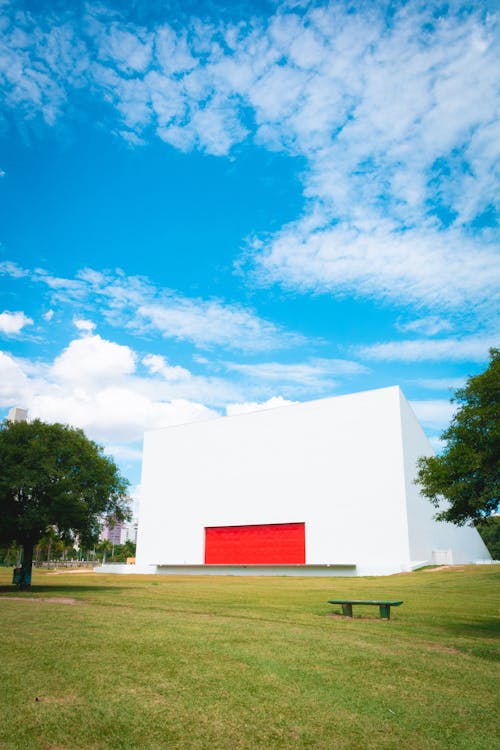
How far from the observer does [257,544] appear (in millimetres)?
48125

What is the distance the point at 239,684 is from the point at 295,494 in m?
40.8

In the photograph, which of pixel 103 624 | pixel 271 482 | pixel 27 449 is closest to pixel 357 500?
pixel 271 482

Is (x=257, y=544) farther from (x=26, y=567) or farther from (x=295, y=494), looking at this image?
(x=26, y=567)

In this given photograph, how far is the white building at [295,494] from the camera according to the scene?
42.5m

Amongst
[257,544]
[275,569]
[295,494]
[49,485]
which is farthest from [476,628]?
[257,544]

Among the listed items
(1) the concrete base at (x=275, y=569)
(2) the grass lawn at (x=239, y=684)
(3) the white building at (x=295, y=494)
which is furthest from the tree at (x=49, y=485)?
(3) the white building at (x=295, y=494)

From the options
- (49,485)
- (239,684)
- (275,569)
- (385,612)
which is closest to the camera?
(239,684)

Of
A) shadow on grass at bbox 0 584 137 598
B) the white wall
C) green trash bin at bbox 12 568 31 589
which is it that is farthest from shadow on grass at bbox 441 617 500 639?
the white wall

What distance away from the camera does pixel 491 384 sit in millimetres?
13016

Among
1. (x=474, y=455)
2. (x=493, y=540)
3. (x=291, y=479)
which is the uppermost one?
(x=291, y=479)

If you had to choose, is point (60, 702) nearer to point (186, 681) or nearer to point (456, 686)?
point (186, 681)

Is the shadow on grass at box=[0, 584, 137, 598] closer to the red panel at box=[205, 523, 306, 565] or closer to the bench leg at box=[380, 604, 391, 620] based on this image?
the bench leg at box=[380, 604, 391, 620]

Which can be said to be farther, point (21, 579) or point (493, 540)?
point (493, 540)

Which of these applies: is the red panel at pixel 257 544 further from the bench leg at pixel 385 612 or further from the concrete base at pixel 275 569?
the bench leg at pixel 385 612
